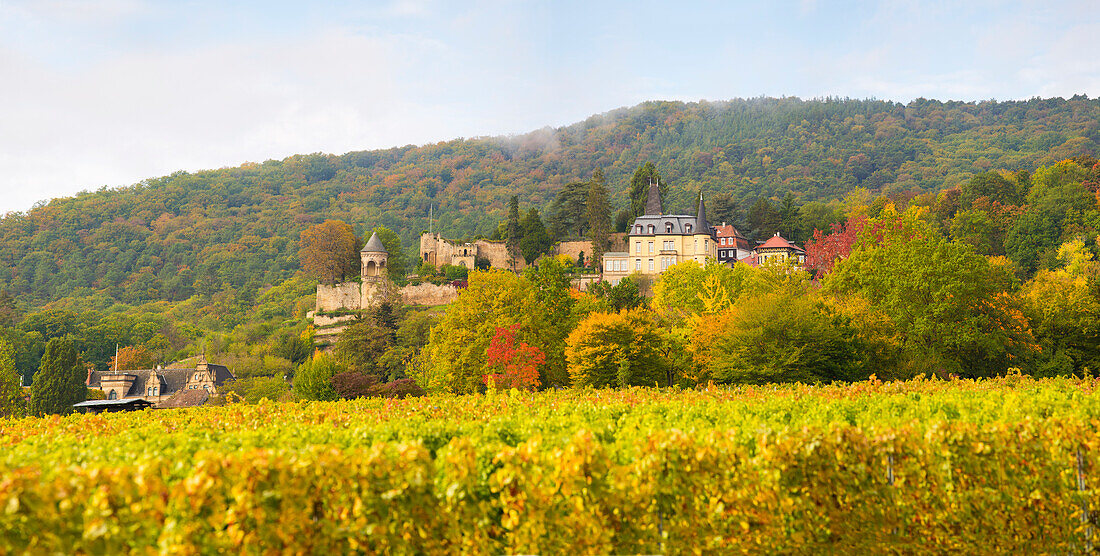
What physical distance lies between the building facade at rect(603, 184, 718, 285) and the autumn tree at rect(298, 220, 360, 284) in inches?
1229

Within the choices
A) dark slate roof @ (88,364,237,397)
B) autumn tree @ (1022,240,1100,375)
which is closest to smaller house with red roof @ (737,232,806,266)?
autumn tree @ (1022,240,1100,375)

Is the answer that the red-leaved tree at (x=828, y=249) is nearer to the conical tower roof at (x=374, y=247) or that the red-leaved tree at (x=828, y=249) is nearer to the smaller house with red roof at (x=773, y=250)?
the smaller house with red roof at (x=773, y=250)

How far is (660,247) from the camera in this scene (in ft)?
246

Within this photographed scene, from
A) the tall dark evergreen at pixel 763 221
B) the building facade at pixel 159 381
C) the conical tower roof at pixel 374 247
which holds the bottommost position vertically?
the building facade at pixel 159 381

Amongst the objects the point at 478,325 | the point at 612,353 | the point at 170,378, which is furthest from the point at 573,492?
the point at 170,378

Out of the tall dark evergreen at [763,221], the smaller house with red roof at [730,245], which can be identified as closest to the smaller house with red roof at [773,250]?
the smaller house with red roof at [730,245]

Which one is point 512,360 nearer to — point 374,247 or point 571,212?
point 374,247

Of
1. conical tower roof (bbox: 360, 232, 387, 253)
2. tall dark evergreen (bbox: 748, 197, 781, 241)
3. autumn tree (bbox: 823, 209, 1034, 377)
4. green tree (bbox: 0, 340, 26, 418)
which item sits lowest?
green tree (bbox: 0, 340, 26, 418)

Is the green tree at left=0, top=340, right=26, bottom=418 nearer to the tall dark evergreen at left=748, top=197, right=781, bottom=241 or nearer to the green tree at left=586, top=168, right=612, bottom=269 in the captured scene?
the green tree at left=586, top=168, right=612, bottom=269

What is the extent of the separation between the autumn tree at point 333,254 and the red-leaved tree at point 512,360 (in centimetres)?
5352

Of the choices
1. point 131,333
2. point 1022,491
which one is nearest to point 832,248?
point 1022,491

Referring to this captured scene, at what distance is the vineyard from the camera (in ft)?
15.8

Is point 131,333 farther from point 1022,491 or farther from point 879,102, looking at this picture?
point 879,102

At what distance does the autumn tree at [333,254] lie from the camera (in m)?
81.9
